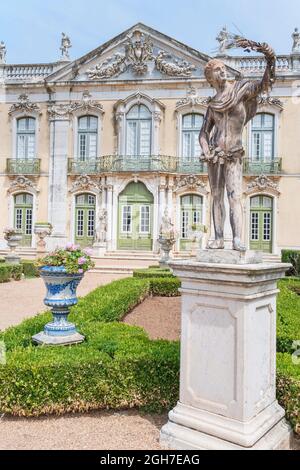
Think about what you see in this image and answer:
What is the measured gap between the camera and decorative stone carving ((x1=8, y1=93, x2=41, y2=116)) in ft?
67.5

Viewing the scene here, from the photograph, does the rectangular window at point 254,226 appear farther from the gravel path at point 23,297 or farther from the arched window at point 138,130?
A: the gravel path at point 23,297

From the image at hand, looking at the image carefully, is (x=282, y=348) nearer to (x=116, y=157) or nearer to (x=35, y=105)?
(x=116, y=157)

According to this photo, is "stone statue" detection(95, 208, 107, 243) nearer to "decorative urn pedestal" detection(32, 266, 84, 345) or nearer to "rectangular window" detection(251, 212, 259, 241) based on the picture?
"rectangular window" detection(251, 212, 259, 241)

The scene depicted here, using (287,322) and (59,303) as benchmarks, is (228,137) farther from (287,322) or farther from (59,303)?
(287,322)

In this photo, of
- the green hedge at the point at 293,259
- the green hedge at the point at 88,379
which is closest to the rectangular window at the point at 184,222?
the green hedge at the point at 293,259

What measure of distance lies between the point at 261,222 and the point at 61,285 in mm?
15204

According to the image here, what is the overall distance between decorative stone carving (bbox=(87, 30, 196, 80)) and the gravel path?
10.1m

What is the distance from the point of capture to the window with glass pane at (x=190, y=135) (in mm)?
19578

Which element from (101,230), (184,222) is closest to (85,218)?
(101,230)

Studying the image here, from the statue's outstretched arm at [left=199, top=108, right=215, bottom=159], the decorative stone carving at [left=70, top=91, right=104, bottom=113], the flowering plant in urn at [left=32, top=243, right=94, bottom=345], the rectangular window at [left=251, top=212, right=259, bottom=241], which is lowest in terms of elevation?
the flowering plant in urn at [left=32, top=243, right=94, bottom=345]

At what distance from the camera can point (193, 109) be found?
1938 cm

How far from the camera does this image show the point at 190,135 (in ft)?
64.7

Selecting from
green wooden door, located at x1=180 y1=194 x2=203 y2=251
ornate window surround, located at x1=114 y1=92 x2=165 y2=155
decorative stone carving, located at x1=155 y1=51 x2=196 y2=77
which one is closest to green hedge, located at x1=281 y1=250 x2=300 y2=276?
green wooden door, located at x1=180 y1=194 x2=203 y2=251

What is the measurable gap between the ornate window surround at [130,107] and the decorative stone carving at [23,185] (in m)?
4.39
